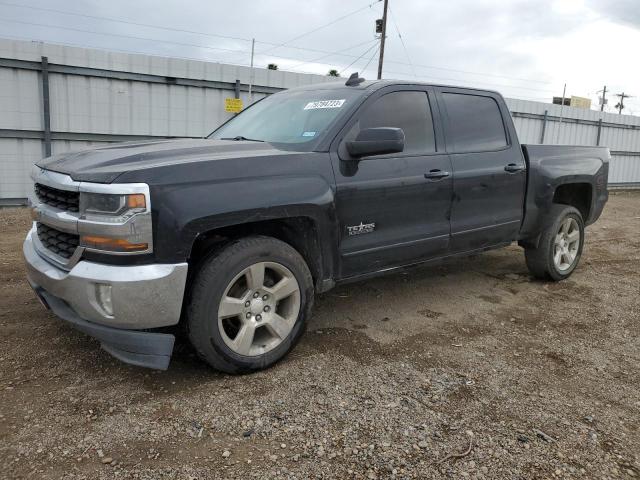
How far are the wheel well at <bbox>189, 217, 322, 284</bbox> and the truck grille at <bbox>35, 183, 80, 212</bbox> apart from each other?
0.69 metres

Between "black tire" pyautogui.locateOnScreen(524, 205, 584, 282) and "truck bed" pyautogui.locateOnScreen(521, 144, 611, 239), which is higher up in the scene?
"truck bed" pyautogui.locateOnScreen(521, 144, 611, 239)

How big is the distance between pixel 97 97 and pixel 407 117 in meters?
7.86

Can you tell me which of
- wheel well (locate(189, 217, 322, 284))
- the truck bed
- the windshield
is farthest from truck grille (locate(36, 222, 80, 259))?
the truck bed

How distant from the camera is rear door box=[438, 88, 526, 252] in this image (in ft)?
13.7

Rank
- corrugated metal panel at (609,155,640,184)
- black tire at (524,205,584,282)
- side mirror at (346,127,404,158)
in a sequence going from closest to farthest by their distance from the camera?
1. side mirror at (346,127,404,158)
2. black tire at (524,205,584,282)
3. corrugated metal panel at (609,155,640,184)

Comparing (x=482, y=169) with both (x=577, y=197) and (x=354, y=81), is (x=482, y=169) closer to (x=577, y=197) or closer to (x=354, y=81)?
(x=354, y=81)

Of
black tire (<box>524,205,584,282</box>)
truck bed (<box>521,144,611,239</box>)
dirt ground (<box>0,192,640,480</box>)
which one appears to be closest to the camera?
dirt ground (<box>0,192,640,480</box>)

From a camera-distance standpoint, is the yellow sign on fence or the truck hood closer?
the truck hood

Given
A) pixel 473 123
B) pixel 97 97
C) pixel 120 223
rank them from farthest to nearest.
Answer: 1. pixel 97 97
2. pixel 473 123
3. pixel 120 223

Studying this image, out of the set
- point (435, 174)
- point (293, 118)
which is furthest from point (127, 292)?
point (435, 174)

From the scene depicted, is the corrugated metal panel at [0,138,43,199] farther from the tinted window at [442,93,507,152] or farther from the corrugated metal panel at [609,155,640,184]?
the corrugated metal panel at [609,155,640,184]

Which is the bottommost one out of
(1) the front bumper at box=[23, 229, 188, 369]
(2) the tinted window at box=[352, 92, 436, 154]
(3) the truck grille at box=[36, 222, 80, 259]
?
(1) the front bumper at box=[23, 229, 188, 369]

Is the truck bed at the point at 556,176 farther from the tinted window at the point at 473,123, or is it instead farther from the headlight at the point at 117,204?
the headlight at the point at 117,204

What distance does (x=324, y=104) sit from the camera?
3789 mm
